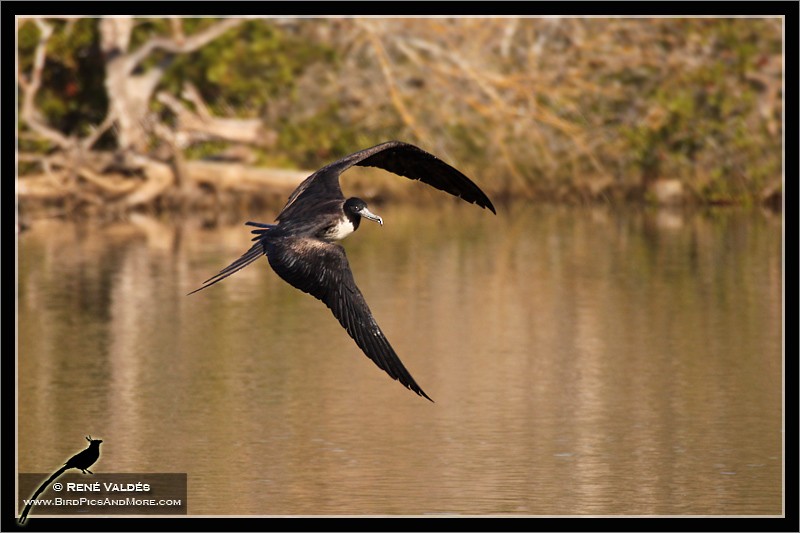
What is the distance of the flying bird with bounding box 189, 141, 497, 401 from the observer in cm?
791

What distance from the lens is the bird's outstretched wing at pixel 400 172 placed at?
868cm

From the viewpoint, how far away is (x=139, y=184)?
24.8 metres

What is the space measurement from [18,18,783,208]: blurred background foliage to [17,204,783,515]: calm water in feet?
13.7

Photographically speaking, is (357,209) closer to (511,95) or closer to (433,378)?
(433,378)

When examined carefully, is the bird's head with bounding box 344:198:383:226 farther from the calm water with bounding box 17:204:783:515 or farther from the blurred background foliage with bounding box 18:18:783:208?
the blurred background foliage with bounding box 18:18:783:208

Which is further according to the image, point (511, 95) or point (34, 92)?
point (511, 95)

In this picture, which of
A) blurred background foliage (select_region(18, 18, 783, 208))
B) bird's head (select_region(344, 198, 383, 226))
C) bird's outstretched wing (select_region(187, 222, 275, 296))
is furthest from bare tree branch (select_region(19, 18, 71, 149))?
bird's head (select_region(344, 198, 383, 226))

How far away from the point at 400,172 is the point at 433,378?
3.60 m

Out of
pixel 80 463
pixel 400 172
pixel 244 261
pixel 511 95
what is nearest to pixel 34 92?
pixel 511 95

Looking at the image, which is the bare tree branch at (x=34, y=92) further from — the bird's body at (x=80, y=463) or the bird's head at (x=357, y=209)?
the bird's head at (x=357, y=209)

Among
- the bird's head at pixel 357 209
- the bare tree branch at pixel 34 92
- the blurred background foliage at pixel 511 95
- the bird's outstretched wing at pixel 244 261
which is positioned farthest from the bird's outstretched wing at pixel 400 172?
the bare tree branch at pixel 34 92

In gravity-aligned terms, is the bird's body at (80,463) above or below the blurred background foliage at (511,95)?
below

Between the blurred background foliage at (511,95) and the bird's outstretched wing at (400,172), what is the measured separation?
15.4m

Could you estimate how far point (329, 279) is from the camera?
8.14m
